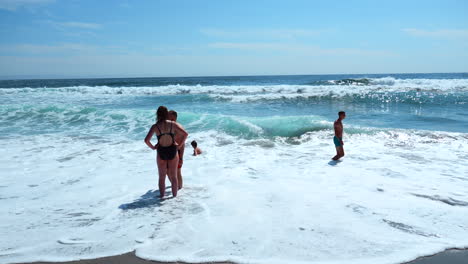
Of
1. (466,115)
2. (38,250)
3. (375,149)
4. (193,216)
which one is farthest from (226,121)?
(466,115)

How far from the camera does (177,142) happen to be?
18.4 feet

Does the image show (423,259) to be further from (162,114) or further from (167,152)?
(162,114)

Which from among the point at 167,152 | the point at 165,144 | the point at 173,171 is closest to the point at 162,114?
→ the point at 165,144

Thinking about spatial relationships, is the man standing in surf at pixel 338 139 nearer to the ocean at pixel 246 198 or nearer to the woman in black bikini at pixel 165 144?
the ocean at pixel 246 198

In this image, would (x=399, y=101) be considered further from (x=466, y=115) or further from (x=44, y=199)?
(x=44, y=199)

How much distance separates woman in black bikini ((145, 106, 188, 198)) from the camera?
5.12 metres

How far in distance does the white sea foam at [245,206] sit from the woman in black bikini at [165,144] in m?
0.45

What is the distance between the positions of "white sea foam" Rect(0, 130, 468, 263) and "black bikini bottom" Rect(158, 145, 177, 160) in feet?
2.41

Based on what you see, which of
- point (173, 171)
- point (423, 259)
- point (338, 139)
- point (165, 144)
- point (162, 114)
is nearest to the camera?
point (423, 259)

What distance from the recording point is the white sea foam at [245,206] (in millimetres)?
3844

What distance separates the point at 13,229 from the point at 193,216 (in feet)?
7.97

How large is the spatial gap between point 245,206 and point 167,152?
151 cm

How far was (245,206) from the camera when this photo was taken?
16.9ft

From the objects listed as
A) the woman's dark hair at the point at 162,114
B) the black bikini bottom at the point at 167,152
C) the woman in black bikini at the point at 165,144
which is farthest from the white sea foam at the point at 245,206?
the woman's dark hair at the point at 162,114
